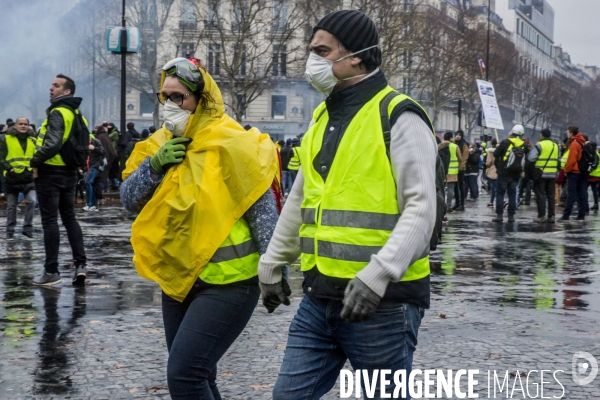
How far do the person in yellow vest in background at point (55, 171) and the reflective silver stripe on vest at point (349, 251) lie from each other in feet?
19.3

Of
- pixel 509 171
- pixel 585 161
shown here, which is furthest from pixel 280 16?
pixel 509 171

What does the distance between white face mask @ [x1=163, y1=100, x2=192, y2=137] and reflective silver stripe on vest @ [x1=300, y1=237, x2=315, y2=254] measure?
3.15 feet

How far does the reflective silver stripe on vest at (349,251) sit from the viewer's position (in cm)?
317

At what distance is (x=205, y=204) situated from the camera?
392 centimetres

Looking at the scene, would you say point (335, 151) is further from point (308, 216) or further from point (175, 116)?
point (175, 116)

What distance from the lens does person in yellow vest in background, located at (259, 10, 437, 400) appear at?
309 cm

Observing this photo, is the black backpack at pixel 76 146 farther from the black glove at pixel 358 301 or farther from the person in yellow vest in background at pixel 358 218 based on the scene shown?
the black glove at pixel 358 301

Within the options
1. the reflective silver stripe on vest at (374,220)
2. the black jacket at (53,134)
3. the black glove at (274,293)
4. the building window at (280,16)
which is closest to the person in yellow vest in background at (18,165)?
the black jacket at (53,134)

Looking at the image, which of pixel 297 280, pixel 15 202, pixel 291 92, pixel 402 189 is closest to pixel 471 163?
pixel 15 202

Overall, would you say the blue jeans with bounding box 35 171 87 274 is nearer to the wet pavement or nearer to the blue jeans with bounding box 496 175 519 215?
the wet pavement

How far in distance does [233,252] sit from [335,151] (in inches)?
32.7

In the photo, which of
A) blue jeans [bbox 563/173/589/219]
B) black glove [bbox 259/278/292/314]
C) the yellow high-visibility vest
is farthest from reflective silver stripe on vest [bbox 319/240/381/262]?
blue jeans [bbox 563/173/589/219]

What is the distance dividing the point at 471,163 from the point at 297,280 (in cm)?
1722

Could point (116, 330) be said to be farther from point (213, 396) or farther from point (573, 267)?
point (573, 267)
